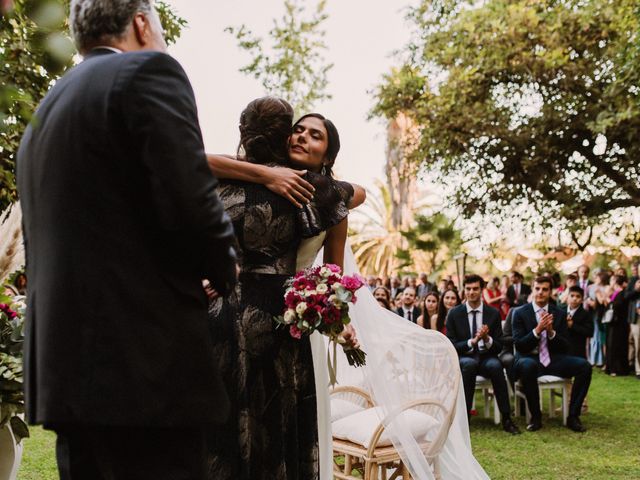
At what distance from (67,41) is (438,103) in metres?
13.1

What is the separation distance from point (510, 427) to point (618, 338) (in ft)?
22.1

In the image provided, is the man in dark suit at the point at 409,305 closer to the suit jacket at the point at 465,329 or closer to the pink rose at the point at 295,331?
the suit jacket at the point at 465,329

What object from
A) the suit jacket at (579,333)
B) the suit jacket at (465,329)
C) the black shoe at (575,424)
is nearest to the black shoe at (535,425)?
the black shoe at (575,424)

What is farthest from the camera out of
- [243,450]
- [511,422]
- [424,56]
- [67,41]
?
[424,56]

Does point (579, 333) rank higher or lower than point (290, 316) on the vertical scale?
lower

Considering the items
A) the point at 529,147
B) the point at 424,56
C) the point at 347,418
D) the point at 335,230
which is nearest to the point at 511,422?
the point at 347,418

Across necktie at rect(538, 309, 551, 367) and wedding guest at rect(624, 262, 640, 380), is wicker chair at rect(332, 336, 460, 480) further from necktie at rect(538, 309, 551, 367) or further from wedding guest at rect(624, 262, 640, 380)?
wedding guest at rect(624, 262, 640, 380)

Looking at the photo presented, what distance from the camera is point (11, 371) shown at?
3443 millimetres

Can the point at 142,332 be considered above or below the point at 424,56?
below

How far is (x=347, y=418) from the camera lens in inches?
205

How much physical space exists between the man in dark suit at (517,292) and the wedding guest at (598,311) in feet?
4.05

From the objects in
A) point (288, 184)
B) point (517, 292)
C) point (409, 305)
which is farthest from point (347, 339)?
point (517, 292)

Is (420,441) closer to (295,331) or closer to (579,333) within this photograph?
(295,331)

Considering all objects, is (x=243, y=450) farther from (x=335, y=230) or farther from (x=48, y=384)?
(x=48, y=384)
